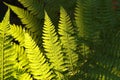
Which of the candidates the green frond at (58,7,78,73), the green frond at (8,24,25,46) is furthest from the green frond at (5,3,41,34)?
the green frond at (58,7,78,73)

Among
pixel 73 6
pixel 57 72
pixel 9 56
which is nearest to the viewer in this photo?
pixel 9 56

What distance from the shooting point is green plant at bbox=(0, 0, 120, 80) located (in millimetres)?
1593

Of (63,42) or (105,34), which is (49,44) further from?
(105,34)

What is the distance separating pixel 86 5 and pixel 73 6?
0.22 m

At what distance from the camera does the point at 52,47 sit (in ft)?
5.24

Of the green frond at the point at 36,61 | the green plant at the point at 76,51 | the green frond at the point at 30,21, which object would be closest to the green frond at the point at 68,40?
the green plant at the point at 76,51

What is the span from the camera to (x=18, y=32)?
69.0 inches

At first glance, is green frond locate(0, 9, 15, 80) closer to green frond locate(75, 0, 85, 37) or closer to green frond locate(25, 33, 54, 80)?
green frond locate(25, 33, 54, 80)

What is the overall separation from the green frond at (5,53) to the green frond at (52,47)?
17 cm

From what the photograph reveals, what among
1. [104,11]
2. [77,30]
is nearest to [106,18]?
[104,11]

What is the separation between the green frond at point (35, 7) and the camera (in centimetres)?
188

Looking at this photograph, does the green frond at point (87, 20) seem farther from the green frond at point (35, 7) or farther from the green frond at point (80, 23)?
the green frond at point (35, 7)

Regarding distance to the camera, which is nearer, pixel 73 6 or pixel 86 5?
pixel 86 5

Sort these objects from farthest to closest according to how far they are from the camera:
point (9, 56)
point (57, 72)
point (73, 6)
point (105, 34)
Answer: point (73, 6) < point (105, 34) < point (57, 72) < point (9, 56)
